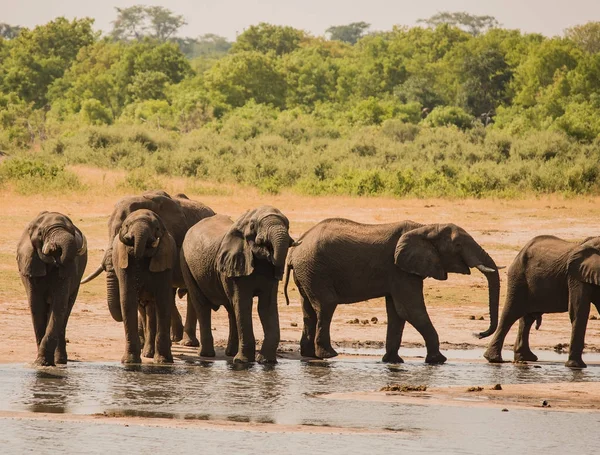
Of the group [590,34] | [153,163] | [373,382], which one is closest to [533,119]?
[153,163]

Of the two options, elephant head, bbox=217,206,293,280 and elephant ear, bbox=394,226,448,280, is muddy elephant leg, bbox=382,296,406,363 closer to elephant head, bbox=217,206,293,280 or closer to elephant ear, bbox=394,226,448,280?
elephant ear, bbox=394,226,448,280

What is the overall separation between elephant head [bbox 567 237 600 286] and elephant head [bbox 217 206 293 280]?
292 cm

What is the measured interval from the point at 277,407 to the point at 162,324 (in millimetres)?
2485

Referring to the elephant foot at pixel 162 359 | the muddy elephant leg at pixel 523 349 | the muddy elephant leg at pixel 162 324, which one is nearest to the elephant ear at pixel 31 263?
the muddy elephant leg at pixel 162 324

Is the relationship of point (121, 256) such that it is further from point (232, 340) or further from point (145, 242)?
point (232, 340)

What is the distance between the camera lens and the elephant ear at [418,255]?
43.4 ft

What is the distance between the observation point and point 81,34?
67312 millimetres

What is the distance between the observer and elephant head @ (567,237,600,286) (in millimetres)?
13039

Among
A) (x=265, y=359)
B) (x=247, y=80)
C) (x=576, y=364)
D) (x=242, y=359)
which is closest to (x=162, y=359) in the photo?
(x=242, y=359)

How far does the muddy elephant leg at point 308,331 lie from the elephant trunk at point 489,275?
1.64m

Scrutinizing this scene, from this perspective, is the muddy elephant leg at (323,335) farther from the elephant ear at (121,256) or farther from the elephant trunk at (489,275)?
the elephant ear at (121,256)

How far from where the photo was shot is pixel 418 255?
13242 mm

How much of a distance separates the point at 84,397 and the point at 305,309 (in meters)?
3.88

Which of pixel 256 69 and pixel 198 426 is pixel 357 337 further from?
pixel 256 69
